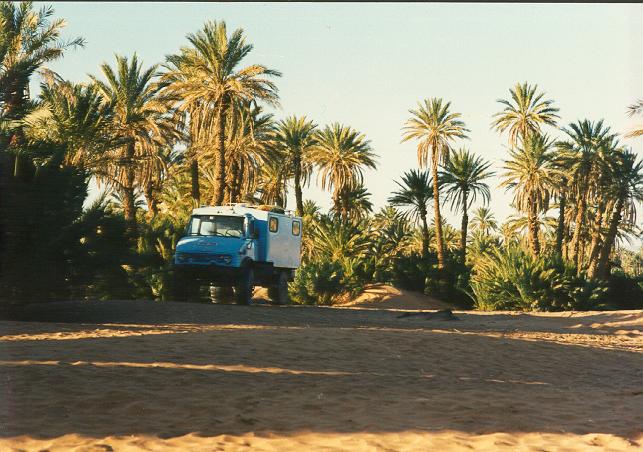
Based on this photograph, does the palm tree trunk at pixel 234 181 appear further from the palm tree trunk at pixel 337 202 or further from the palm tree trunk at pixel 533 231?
the palm tree trunk at pixel 533 231

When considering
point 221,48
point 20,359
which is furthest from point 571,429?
point 221,48

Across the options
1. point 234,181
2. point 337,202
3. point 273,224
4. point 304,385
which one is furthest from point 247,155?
point 304,385

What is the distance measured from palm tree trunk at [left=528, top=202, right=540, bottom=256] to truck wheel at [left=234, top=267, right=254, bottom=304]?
2678cm

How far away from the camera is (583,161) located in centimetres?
5478

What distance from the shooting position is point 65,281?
808 inches

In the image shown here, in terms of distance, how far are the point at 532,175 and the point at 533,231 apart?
18.6 feet

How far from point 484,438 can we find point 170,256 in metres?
21.0

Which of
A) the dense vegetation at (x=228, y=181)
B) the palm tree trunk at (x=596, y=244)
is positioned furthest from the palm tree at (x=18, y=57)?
the palm tree trunk at (x=596, y=244)

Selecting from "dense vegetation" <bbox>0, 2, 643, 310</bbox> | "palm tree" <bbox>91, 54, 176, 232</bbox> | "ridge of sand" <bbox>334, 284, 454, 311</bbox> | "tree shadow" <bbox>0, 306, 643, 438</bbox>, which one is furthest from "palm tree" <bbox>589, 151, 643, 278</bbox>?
"tree shadow" <bbox>0, 306, 643, 438</bbox>

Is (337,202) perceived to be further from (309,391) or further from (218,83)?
(309,391)

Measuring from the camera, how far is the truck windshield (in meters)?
25.1

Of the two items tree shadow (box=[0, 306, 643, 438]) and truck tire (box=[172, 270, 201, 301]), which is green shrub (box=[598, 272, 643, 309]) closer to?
truck tire (box=[172, 270, 201, 301])

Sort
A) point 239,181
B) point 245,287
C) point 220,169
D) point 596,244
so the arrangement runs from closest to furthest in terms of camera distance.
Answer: point 245,287, point 220,169, point 239,181, point 596,244

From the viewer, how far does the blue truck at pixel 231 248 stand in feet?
81.0
